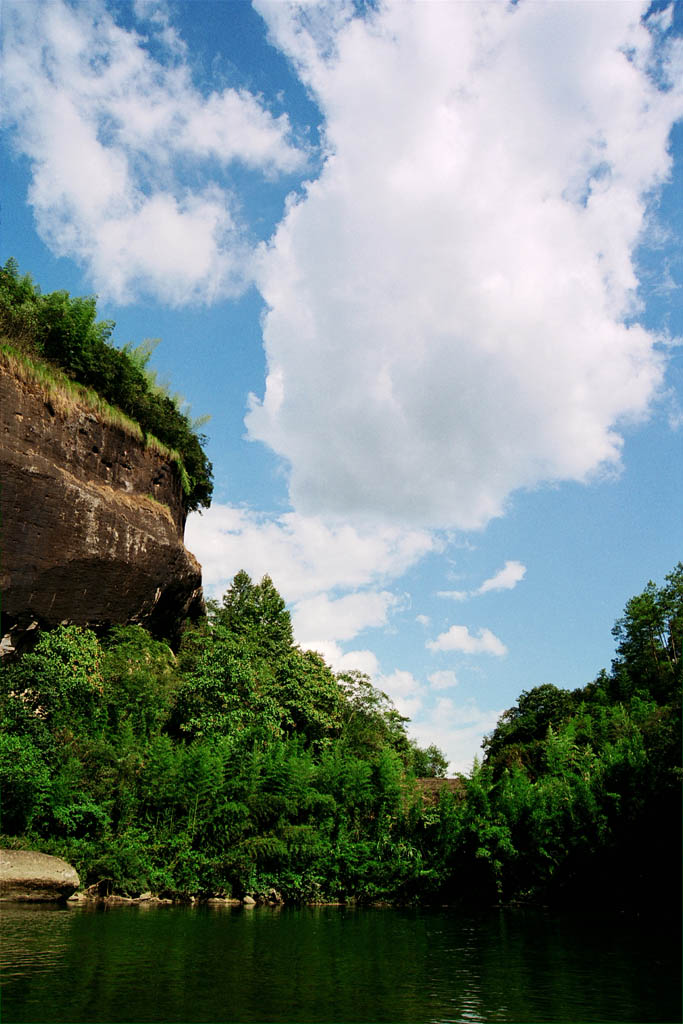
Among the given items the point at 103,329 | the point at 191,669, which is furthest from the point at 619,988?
the point at 103,329

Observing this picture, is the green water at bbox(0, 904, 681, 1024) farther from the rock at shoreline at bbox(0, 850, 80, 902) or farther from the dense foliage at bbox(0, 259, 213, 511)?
the dense foliage at bbox(0, 259, 213, 511)

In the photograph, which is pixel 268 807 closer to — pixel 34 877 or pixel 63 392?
pixel 34 877

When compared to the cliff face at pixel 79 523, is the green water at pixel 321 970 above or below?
below

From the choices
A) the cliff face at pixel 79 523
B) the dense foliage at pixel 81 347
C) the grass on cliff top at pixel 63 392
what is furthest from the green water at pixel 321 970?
the dense foliage at pixel 81 347

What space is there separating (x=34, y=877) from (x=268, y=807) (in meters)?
5.35

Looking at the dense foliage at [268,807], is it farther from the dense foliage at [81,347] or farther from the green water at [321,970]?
the dense foliage at [81,347]

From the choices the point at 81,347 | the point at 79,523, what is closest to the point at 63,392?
the point at 81,347

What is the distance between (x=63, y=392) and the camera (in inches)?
789

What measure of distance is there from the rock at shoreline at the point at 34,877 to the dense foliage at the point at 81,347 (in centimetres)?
1275

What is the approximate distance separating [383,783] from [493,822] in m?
2.89

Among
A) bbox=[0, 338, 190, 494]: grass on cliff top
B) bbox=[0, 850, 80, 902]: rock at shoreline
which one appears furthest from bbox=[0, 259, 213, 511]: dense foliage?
bbox=[0, 850, 80, 902]: rock at shoreline

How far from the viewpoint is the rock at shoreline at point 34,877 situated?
13383 mm

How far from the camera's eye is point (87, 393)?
20.9 m

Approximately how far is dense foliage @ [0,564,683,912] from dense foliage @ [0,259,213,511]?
7232 millimetres
